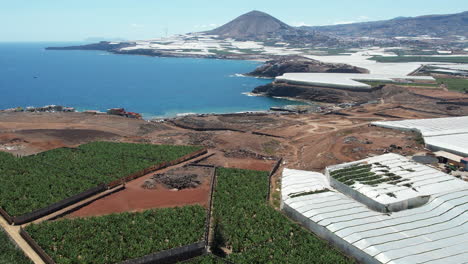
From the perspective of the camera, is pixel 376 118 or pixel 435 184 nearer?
pixel 435 184

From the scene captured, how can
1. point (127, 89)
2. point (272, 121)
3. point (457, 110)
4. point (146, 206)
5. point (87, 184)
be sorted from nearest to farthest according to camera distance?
point (146, 206), point (87, 184), point (272, 121), point (457, 110), point (127, 89)

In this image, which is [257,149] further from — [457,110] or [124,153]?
[457,110]

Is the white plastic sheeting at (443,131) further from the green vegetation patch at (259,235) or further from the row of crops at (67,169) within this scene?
the row of crops at (67,169)

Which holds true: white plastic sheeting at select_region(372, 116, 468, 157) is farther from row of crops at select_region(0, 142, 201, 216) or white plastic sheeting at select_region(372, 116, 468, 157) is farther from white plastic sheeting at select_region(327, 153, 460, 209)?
row of crops at select_region(0, 142, 201, 216)

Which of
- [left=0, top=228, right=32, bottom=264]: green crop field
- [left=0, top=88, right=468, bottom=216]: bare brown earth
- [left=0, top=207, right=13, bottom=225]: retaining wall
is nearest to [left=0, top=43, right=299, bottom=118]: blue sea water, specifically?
[left=0, top=88, right=468, bottom=216]: bare brown earth

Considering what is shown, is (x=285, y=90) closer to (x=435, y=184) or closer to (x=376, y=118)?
(x=376, y=118)

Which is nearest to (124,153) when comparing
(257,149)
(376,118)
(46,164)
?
(46,164)

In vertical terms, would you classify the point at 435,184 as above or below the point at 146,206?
above

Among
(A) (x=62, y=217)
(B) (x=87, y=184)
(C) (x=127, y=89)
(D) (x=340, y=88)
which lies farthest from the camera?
(C) (x=127, y=89)
